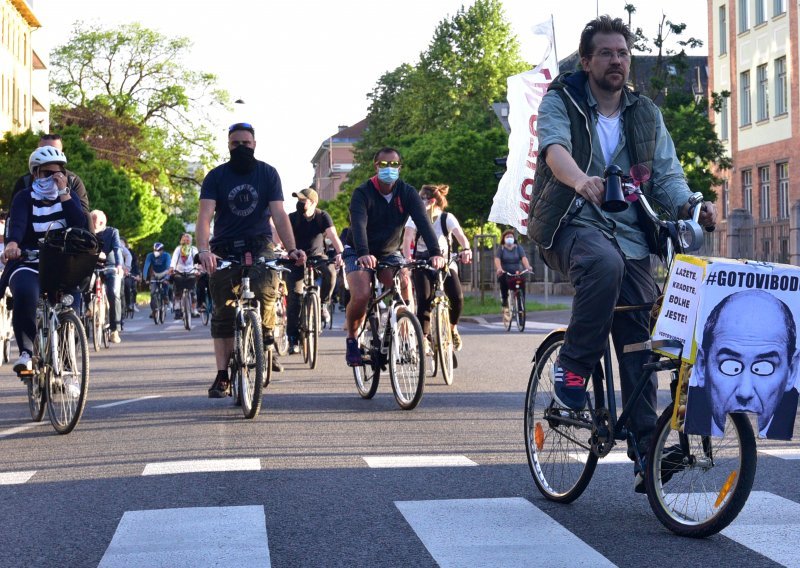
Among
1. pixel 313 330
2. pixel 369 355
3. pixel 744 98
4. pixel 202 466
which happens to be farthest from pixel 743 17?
pixel 202 466

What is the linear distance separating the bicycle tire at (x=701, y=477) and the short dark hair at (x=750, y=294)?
0.28 metres

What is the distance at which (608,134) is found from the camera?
6.16m

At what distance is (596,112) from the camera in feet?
20.2

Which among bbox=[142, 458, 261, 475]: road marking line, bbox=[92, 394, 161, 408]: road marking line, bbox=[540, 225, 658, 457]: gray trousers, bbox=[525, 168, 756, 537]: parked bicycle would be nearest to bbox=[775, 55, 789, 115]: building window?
bbox=[92, 394, 161, 408]: road marking line

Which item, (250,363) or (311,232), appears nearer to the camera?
(250,363)

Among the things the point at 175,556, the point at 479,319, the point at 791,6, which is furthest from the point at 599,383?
the point at 791,6

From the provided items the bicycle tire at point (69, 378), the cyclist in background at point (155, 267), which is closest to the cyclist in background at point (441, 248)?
the bicycle tire at point (69, 378)

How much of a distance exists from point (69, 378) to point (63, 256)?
82cm

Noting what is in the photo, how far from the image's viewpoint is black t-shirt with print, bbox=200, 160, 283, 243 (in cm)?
1052

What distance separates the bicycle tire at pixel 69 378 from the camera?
9156mm

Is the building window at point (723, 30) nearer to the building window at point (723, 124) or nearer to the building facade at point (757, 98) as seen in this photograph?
the building facade at point (757, 98)

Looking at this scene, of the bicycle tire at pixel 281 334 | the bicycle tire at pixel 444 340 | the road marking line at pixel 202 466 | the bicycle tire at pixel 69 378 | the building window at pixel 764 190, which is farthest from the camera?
the building window at pixel 764 190

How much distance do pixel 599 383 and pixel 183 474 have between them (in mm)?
2402

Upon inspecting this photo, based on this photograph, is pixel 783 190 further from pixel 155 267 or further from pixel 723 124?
pixel 155 267
